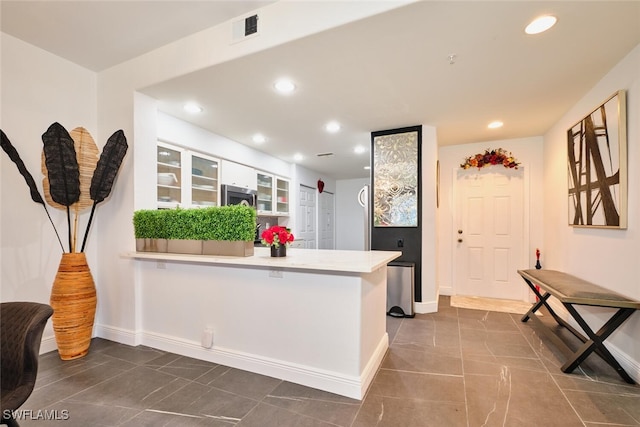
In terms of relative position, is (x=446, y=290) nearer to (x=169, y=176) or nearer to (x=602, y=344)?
(x=602, y=344)

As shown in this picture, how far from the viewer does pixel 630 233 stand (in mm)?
2127

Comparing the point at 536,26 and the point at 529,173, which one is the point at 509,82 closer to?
the point at 536,26

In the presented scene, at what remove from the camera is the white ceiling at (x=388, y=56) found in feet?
5.86

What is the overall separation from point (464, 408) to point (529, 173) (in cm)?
366

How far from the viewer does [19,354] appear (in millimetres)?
1259

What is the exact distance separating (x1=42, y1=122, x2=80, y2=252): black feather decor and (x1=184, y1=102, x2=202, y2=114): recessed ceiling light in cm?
108

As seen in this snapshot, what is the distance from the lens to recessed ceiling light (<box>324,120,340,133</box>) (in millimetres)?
3566

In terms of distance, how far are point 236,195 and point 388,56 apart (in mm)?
2908

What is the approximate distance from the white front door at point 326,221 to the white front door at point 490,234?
11.4 feet

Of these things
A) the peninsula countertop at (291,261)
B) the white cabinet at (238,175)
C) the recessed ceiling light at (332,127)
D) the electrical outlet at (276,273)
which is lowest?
the electrical outlet at (276,273)

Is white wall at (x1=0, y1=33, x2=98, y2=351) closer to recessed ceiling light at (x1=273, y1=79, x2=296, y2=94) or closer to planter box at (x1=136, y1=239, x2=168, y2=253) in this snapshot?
planter box at (x1=136, y1=239, x2=168, y2=253)

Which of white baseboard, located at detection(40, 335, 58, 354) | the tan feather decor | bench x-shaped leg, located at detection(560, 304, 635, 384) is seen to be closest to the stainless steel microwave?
the tan feather decor

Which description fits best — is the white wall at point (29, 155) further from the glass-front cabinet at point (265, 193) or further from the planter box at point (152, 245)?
the glass-front cabinet at point (265, 193)

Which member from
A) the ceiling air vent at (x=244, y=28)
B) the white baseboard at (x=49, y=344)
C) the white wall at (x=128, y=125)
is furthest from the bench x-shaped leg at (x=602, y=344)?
the white baseboard at (x=49, y=344)
